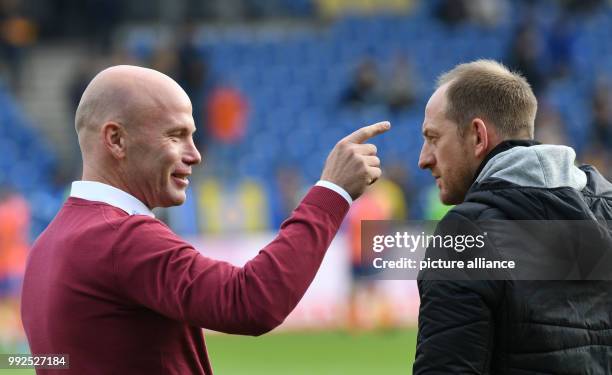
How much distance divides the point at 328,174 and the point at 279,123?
50.9 ft

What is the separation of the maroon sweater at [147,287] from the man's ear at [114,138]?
6.5 inches

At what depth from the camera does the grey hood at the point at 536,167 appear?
3158 millimetres

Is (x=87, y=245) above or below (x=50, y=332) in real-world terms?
above

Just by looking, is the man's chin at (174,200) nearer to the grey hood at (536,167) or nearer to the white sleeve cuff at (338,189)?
the white sleeve cuff at (338,189)

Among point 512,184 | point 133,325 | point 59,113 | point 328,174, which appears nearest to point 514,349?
point 512,184

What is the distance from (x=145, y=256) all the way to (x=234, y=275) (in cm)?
26

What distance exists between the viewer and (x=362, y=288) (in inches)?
572

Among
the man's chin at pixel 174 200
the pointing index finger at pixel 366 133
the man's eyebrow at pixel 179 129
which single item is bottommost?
the man's chin at pixel 174 200

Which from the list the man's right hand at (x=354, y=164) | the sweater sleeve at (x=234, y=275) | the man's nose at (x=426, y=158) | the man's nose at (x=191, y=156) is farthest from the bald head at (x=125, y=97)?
the man's nose at (x=426, y=158)

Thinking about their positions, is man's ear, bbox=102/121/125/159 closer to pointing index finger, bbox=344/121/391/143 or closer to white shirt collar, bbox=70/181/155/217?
white shirt collar, bbox=70/181/155/217

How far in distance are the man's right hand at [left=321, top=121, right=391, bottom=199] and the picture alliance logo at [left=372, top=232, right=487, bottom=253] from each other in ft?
0.84

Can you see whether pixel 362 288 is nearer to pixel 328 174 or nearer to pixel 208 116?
pixel 208 116

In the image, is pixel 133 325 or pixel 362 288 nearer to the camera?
pixel 133 325

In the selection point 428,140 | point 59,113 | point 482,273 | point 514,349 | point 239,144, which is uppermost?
point 59,113
